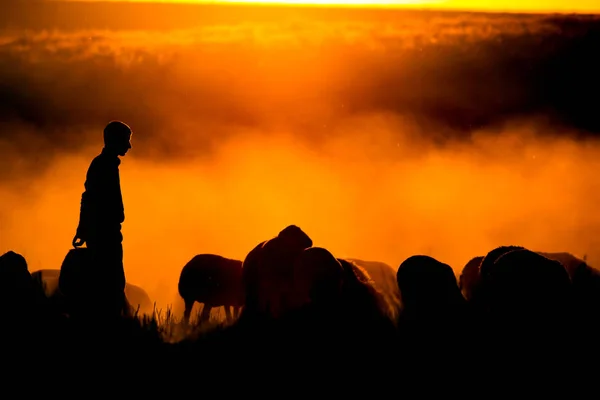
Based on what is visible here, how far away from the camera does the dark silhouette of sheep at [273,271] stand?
40.0 ft

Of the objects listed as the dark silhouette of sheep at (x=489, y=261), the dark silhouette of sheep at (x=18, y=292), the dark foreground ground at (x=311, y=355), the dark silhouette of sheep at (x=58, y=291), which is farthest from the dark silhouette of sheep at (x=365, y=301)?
the dark silhouette of sheep at (x=18, y=292)

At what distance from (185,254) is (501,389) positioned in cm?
1561

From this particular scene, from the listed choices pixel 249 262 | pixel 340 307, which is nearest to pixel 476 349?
pixel 340 307

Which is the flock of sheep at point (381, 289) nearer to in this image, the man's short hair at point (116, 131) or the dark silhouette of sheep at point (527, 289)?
the dark silhouette of sheep at point (527, 289)

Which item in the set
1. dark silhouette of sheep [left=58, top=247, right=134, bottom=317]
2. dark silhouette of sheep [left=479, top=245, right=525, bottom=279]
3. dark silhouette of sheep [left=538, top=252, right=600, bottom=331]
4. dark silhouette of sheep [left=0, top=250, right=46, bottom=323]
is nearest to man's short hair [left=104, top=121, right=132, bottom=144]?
dark silhouette of sheep [left=58, top=247, right=134, bottom=317]

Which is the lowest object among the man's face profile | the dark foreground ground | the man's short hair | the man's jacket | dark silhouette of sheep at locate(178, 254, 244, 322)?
the dark foreground ground

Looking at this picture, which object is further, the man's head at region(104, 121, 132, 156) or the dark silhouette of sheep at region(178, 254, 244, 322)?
the dark silhouette of sheep at region(178, 254, 244, 322)

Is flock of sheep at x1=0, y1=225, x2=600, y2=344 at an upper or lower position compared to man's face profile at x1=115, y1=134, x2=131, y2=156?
lower

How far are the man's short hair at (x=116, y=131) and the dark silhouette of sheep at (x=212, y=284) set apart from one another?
404 cm

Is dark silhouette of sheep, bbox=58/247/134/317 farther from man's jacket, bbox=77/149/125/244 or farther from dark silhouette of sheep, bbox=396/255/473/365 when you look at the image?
dark silhouette of sheep, bbox=396/255/473/365

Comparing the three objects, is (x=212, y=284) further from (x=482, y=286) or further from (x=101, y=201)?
(x=482, y=286)

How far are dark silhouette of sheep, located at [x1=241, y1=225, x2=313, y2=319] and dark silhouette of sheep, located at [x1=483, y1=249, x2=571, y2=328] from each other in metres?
2.58

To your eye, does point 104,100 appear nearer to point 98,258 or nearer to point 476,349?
point 98,258

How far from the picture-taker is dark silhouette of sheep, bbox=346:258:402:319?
11.9 metres
